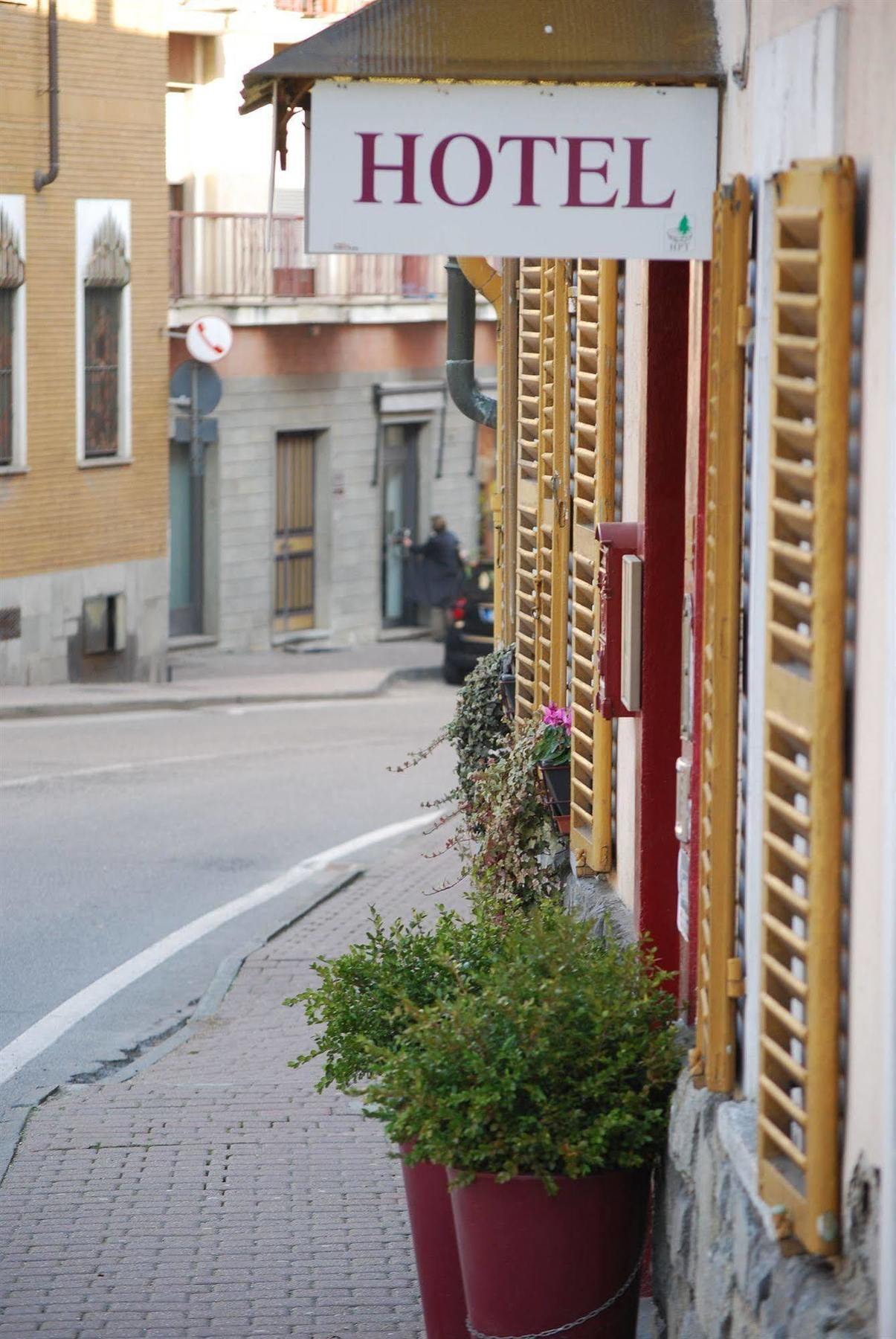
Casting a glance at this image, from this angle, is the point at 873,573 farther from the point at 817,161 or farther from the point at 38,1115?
the point at 38,1115

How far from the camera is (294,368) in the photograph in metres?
31.8

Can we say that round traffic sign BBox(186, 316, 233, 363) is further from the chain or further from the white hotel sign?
the chain

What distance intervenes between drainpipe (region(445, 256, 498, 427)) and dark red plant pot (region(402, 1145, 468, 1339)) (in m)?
7.06

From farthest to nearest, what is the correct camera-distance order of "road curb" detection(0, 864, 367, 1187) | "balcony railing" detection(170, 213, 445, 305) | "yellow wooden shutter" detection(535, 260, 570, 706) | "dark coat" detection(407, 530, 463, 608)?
"dark coat" detection(407, 530, 463, 608) → "balcony railing" detection(170, 213, 445, 305) → "road curb" detection(0, 864, 367, 1187) → "yellow wooden shutter" detection(535, 260, 570, 706)

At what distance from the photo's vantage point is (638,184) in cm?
511

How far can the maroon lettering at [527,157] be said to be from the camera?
5102mm

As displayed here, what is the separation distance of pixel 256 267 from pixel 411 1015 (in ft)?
84.6

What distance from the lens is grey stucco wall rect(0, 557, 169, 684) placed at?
2542 centimetres

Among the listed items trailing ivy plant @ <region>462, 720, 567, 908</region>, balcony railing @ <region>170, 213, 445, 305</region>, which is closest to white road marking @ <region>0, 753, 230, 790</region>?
trailing ivy plant @ <region>462, 720, 567, 908</region>

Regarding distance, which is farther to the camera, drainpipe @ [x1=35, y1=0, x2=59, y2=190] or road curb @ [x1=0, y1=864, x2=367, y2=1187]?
drainpipe @ [x1=35, y1=0, x2=59, y2=190]

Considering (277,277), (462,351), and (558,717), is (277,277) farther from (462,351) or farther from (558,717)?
(558,717)

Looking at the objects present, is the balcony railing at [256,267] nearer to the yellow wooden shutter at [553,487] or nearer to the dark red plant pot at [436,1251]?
the yellow wooden shutter at [553,487]

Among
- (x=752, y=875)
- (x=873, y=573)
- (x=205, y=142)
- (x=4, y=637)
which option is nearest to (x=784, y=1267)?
(x=752, y=875)

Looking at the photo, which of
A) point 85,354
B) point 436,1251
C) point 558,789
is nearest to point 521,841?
point 558,789
